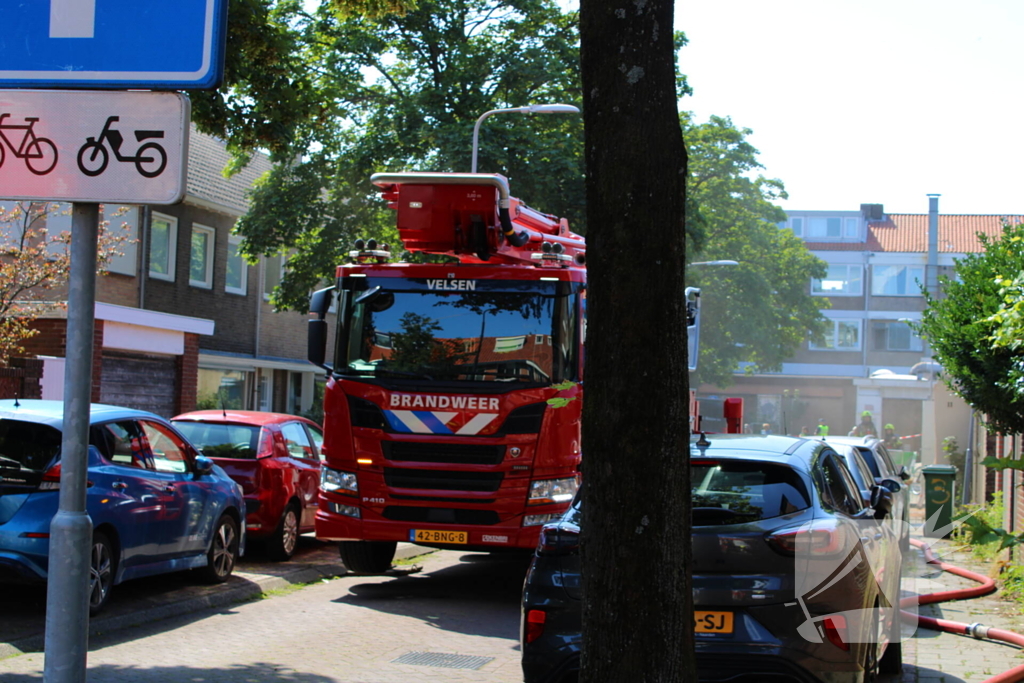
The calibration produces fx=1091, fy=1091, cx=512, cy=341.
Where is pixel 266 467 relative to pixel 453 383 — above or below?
below

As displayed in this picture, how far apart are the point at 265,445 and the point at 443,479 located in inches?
127

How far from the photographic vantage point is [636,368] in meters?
3.20

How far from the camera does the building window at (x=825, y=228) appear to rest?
70000 mm

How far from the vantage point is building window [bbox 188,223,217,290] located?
2739 cm

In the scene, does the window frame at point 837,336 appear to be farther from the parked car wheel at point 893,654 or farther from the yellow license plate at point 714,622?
the yellow license plate at point 714,622

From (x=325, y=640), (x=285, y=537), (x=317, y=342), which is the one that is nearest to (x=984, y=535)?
(x=325, y=640)

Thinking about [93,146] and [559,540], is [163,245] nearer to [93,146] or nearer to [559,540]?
[559,540]

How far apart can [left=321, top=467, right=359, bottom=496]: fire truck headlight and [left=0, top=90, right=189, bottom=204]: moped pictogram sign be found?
773cm

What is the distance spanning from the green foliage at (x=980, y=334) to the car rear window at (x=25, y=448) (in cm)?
883

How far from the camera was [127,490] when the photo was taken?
9234mm

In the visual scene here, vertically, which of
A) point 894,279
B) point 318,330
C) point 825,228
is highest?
point 825,228

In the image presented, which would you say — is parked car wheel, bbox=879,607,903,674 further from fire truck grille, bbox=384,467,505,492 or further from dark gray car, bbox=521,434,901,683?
fire truck grille, bbox=384,467,505,492

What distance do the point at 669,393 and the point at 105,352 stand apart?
65.1 ft

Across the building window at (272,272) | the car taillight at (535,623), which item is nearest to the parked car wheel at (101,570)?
the car taillight at (535,623)
